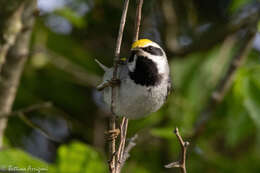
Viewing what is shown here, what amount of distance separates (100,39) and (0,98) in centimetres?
238

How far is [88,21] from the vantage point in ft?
15.9

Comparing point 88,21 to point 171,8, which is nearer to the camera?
point 171,8

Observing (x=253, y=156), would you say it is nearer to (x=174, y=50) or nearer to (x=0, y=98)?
(x=174, y=50)

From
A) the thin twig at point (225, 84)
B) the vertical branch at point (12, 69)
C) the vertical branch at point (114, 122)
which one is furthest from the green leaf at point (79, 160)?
the vertical branch at point (114, 122)

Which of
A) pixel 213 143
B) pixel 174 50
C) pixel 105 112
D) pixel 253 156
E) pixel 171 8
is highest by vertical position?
pixel 171 8

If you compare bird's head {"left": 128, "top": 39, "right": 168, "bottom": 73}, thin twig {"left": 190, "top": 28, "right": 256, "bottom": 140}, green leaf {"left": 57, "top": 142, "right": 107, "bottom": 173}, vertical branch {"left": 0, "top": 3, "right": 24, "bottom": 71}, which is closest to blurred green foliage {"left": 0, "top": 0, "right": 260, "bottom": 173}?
thin twig {"left": 190, "top": 28, "right": 256, "bottom": 140}

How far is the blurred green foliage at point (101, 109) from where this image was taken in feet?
12.8

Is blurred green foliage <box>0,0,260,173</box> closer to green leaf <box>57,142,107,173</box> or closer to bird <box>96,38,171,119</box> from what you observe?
green leaf <box>57,142,107,173</box>

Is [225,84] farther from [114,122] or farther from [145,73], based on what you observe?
[114,122]

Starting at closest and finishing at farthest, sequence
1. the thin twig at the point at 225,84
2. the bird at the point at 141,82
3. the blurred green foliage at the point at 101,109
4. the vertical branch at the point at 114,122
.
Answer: the vertical branch at the point at 114,122 → the bird at the point at 141,82 → the thin twig at the point at 225,84 → the blurred green foliage at the point at 101,109

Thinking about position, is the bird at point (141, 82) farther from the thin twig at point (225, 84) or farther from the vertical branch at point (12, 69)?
the thin twig at point (225, 84)

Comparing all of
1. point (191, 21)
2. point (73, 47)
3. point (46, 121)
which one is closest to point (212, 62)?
point (191, 21)

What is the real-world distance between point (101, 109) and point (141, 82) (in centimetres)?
255

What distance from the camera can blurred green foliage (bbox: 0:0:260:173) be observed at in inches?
154
